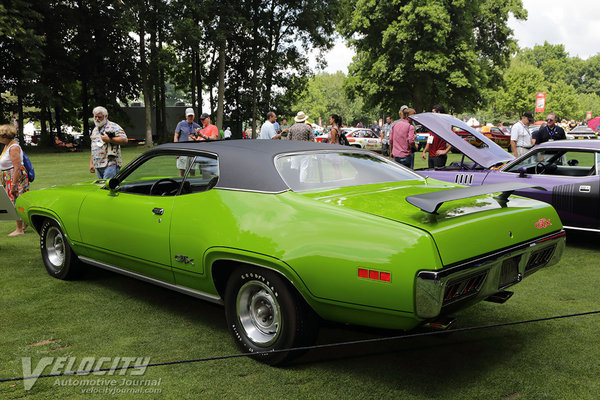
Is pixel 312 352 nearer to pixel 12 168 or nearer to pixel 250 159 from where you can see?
pixel 250 159

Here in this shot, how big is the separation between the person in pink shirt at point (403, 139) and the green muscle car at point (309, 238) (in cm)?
501

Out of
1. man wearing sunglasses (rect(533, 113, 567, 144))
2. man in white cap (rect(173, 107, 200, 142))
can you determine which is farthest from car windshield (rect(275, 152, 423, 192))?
man wearing sunglasses (rect(533, 113, 567, 144))

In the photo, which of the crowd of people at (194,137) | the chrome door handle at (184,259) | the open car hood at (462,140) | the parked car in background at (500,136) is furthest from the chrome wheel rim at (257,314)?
the parked car in background at (500,136)

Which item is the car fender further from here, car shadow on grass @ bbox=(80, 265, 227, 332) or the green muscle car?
car shadow on grass @ bbox=(80, 265, 227, 332)

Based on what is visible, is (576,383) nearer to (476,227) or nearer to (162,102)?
(476,227)

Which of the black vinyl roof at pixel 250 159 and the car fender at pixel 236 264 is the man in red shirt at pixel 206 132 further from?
the car fender at pixel 236 264

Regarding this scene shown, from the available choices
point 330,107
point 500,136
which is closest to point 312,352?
point 500,136

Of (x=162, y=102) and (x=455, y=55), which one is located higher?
(x=455, y=55)

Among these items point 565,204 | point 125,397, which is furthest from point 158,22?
point 125,397

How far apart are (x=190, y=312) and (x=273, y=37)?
3636cm

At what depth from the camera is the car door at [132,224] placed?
3.83 m

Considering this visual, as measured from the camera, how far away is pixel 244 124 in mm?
40781

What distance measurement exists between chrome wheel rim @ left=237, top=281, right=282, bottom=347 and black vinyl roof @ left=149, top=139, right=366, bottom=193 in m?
0.67

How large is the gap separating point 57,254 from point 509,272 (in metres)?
4.42
